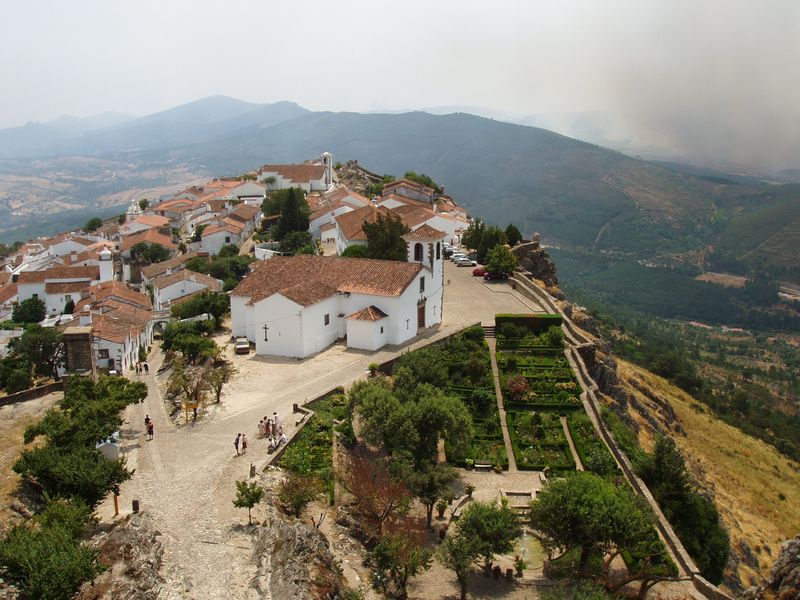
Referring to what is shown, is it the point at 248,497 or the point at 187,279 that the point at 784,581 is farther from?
the point at 187,279

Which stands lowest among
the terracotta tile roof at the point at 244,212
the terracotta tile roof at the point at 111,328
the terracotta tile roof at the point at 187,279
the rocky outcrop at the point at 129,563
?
the terracotta tile roof at the point at 111,328

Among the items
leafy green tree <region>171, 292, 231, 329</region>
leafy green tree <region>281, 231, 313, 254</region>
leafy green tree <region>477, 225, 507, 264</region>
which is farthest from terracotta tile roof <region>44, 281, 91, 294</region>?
leafy green tree <region>477, 225, 507, 264</region>

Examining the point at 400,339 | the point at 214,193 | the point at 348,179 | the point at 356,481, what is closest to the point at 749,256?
the point at 348,179

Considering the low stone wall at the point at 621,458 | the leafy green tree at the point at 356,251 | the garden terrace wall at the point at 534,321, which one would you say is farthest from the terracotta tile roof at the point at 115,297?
the low stone wall at the point at 621,458

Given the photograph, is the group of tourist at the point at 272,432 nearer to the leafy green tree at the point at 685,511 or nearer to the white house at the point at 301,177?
the leafy green tree at the point at 685,511

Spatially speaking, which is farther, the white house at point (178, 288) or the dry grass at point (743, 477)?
the white house at point (178, 288)

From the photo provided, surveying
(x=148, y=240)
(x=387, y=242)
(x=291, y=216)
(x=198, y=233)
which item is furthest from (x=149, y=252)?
(x=387, y=242)

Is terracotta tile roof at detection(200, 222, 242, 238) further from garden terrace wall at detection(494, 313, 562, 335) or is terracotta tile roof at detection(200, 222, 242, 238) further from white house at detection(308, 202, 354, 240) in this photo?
garden terrace wall at detection(494, 313, 562, 335)
